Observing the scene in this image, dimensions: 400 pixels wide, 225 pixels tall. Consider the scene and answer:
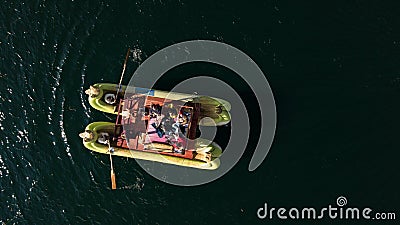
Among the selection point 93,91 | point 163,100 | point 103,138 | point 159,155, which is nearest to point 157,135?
point 159,155

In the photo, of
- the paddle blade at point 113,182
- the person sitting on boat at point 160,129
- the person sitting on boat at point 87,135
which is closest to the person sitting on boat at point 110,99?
the person sitting on boat at point 87,135

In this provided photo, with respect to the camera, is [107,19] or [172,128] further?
[107,19]

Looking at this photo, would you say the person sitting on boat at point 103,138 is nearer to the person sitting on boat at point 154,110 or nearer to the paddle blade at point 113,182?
the paddle blade at point 113,182

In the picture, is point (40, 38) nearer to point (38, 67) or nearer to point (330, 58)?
point (38, 67)

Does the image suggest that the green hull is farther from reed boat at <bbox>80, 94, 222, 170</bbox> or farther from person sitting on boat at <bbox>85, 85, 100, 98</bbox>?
person sitting on boat at <bbox>85, 85, 100, 98</bbox>

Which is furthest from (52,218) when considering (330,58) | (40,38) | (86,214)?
(330,58)

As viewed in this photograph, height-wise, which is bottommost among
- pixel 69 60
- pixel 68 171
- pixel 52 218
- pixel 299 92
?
pixel 52 218

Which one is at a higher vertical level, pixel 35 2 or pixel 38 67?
pixel 35 2

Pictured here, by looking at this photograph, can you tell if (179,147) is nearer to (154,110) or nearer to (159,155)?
(159,155)
